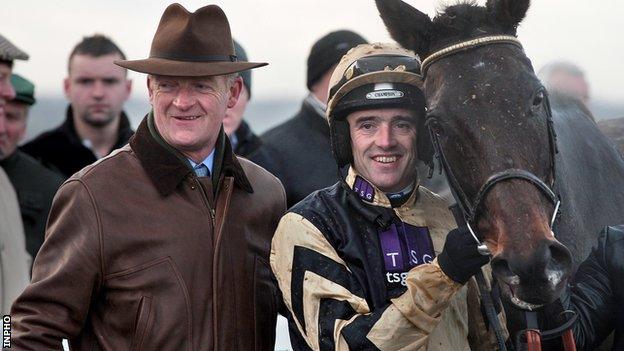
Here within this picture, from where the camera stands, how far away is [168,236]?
15.6 ft

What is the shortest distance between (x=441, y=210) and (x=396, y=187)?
0.21m

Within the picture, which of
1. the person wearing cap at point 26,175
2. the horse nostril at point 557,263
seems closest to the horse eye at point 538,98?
the horse nostril at point 557,263

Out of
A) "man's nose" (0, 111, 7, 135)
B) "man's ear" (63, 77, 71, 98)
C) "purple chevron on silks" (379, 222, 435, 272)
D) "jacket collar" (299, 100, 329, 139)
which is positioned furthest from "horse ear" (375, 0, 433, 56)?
"man's ear" (63, 77, 71, 98)

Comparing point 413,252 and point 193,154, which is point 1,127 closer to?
point 193,154

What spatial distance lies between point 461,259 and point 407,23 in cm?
92

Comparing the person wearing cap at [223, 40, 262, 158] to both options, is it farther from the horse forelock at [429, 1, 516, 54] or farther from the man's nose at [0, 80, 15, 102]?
the horse forelock at [429, 1, 516, 54]

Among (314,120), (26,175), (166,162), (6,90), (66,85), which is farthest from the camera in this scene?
(66,85)

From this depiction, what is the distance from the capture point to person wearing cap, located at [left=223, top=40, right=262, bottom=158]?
788 cm

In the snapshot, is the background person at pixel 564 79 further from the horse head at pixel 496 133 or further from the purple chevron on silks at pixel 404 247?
the purple chevron on silks at pixel 404 247

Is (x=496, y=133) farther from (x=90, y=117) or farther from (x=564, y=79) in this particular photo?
(x=90, y=117)

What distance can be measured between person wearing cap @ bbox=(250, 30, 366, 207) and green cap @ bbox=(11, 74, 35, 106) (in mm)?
1383

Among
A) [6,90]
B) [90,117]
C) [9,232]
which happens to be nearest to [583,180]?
[9,232]

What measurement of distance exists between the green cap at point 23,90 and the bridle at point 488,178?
393 cm

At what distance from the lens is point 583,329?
4562 mm
